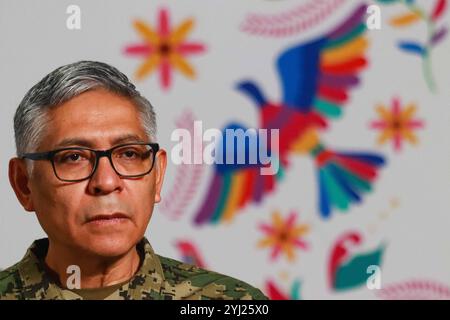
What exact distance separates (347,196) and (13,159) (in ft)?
3.61

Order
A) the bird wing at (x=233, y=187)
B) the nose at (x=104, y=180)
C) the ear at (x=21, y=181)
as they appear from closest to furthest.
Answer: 1. the nose at (x=104, y=180)
2. the ear at (x=21, y=181)
3. the bird wing at (x=233, y=187)

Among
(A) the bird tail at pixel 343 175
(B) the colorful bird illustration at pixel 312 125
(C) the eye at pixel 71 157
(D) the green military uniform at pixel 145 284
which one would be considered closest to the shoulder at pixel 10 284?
(D) the green military uniform at pixel 145 284

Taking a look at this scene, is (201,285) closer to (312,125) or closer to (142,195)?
(142,195)

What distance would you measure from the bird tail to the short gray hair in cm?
73

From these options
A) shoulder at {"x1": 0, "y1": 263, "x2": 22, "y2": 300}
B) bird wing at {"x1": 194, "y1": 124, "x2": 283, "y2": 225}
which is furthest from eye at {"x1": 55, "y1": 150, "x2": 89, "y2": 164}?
bird wing at {"x1": 194, "y1": 124, "x2": 283, "y2": 225}

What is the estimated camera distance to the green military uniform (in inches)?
89.9

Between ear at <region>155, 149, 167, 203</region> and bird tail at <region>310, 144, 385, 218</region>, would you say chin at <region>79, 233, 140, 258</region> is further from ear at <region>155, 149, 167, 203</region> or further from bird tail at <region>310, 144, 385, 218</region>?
bird tail at <region>310, 144, 385, 218</region>

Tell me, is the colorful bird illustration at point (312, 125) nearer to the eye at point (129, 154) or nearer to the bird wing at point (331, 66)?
the bird wing at point (331, 66)

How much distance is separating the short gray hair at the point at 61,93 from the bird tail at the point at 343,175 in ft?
2.39

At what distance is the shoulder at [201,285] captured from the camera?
2379 millimetres

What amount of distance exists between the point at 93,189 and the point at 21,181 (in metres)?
0.26

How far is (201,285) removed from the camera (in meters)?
2.40

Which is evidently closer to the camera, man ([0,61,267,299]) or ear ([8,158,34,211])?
man ([0,61,267,299])

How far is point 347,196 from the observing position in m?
2.83
